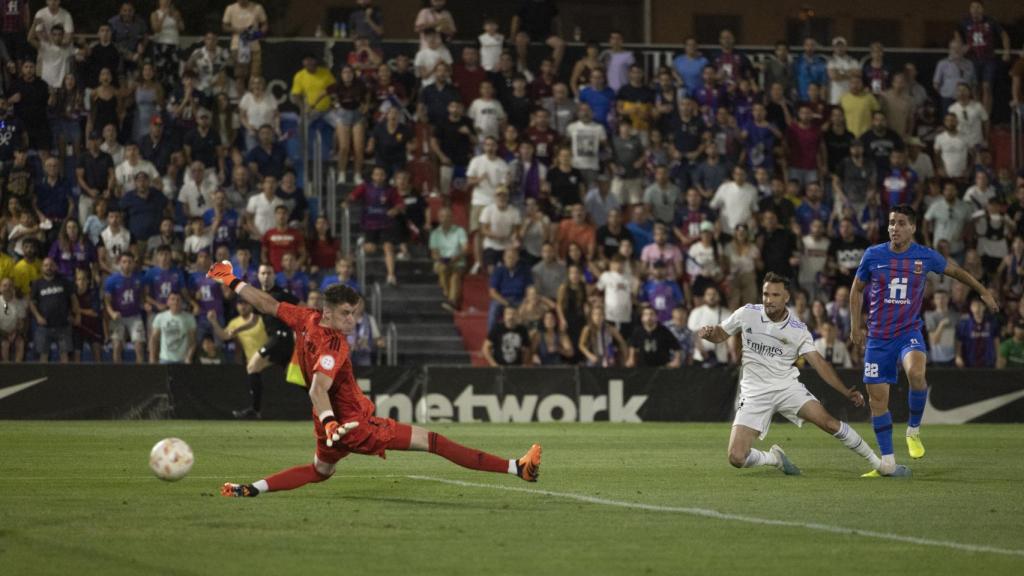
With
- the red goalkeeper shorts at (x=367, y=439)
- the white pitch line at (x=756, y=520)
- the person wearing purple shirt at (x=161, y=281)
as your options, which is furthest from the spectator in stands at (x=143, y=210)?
the red goalkeeper shorts at (x=367, y=439)

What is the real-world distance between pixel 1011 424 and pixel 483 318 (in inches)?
351

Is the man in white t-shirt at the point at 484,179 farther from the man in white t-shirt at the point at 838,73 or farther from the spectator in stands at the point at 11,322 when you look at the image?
the spectator in stands at the point at 11,322

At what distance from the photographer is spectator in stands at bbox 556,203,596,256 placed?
2608 cm

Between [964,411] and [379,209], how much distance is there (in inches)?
407

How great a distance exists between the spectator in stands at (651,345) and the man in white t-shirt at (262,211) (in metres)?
6.41

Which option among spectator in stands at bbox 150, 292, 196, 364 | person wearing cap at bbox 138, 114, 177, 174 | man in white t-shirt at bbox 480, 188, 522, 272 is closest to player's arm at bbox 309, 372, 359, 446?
spectator in stands at bbox 150, 292, 196, 364

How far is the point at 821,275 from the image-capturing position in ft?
87.4

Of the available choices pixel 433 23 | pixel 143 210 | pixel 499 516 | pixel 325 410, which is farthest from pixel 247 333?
pixel 499 516

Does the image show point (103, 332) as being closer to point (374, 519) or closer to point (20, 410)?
point (20, 410)

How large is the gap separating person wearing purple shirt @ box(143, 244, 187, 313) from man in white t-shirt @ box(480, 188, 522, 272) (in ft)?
17.1

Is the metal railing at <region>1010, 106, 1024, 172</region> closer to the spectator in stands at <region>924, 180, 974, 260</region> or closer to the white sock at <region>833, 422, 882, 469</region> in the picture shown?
the spectator in stands at <region>924, 180, 974, 260</region>

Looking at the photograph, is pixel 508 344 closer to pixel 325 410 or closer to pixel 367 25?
pixel 367 25

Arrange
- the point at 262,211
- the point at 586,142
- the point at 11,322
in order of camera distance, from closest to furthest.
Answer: the point at 11,322 → the point at 262,211 → the point at 586,142

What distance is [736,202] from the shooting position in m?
26.7
